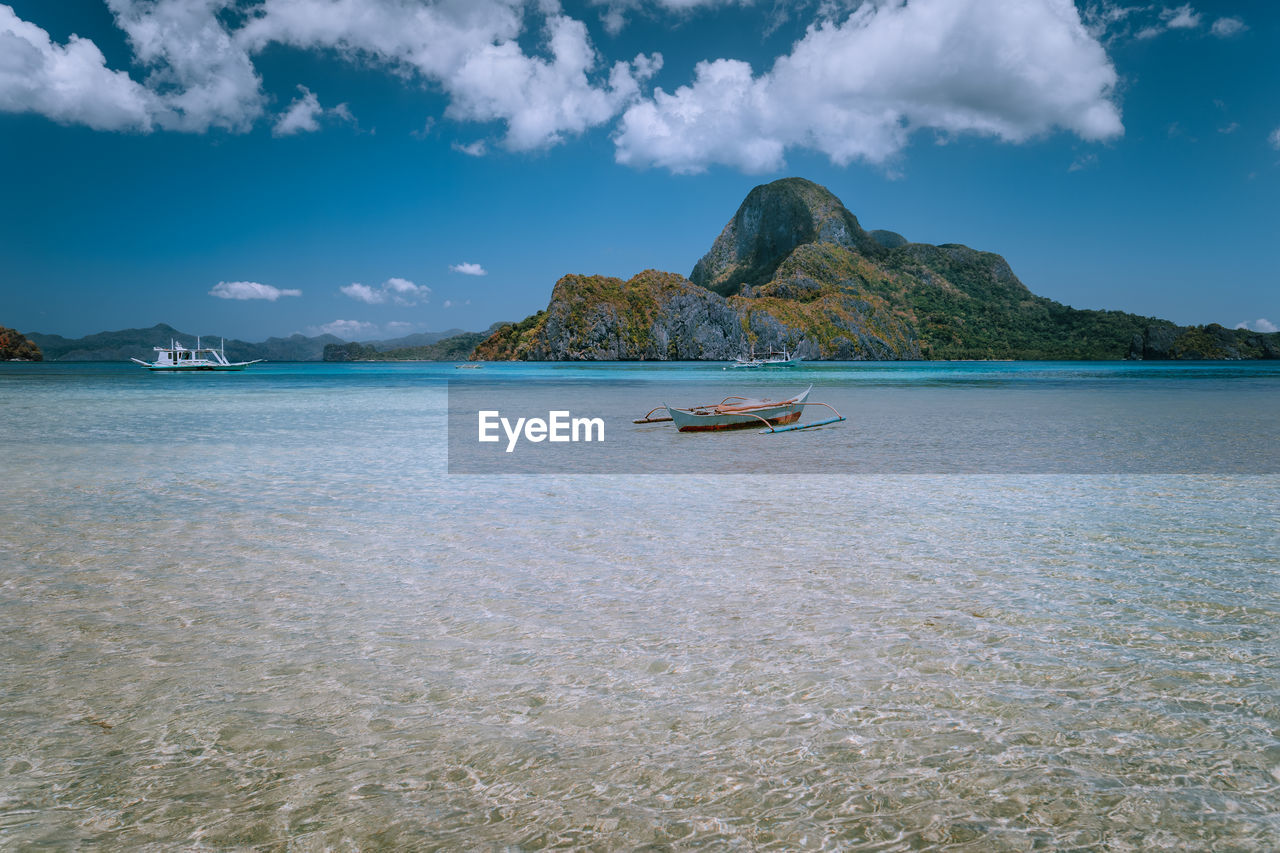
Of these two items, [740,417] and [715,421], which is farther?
[740,417]

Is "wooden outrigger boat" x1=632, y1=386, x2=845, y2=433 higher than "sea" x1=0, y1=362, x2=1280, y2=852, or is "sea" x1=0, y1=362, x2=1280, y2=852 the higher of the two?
"wooden outrigger boat" x1=632, y1=386, x2=845, y2=433

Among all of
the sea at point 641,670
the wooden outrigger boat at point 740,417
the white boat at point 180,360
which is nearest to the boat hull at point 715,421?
the wooden outrigger boat at point 740,417

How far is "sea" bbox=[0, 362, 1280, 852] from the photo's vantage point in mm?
3604

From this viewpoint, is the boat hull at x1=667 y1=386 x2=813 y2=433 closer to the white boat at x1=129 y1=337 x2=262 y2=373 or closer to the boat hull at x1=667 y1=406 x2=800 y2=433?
the boat hull at x1=667 y1=406 x2=800 y2=433

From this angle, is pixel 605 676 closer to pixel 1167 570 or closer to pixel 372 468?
pixel 1167 570

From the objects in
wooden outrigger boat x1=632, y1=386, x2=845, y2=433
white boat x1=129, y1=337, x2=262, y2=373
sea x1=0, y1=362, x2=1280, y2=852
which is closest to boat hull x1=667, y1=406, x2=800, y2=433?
wooden outrigger boat x1=632, y1=386, x2=845, y2=433

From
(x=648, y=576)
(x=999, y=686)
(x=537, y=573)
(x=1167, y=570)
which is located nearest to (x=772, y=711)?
(x=999, y=686)

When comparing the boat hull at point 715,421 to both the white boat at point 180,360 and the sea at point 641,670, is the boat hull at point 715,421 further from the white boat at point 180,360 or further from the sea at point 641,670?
the white boat at point 180,360

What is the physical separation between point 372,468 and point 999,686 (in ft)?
46.2

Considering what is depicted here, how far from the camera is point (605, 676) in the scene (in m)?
5.29

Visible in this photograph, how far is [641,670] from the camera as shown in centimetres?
538

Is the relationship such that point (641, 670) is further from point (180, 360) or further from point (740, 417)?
point (180, 360)

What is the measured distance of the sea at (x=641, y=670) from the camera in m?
3.60

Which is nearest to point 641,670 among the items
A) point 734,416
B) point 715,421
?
point 715,421
